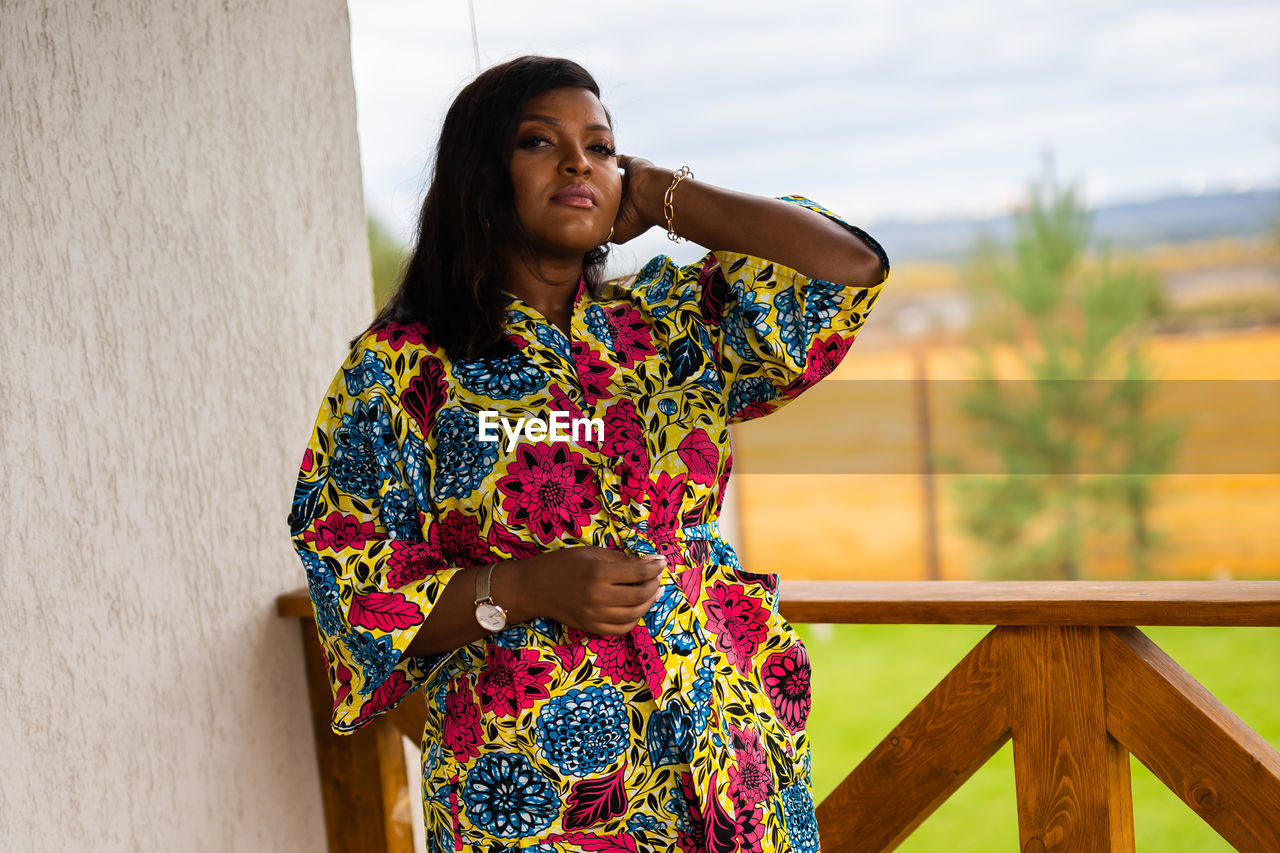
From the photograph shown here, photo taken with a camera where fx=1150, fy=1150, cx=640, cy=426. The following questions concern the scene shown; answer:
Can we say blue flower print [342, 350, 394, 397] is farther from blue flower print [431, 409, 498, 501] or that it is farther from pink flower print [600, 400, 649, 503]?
pink flower print [600, 400, 649, 503]

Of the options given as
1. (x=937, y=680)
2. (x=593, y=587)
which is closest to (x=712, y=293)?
(x=593, y=587)

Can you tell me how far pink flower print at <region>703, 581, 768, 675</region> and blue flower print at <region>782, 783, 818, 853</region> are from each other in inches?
5.7

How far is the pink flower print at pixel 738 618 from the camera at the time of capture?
4.22 feet

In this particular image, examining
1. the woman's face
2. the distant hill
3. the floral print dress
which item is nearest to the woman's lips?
the woman's face

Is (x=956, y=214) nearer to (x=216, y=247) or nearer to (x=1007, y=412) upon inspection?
(x=1007, y=412)

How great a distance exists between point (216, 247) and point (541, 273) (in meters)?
Answer: 0.70

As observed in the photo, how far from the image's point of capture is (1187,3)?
14.8 m

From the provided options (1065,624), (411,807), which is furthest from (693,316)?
(411,807)

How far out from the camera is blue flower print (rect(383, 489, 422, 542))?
4.03 feet

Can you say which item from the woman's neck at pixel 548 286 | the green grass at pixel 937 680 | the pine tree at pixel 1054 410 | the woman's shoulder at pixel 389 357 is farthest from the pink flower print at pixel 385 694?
the pine tree at pixel 1054 410

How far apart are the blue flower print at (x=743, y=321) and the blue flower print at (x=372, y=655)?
49 cm

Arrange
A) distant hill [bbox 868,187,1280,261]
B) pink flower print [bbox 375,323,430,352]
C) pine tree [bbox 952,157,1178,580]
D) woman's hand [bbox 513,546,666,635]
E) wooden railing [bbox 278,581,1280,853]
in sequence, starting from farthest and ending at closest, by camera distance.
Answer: pine tree [bbox 952,157,1178,580]
distant hill [bbox 868,187,1280,261]
wooden railing [bbox 278,581,1280,853]
pink flower print [bbox 375,323,430,352]
woman's hand [bbox 513,546,666,635]

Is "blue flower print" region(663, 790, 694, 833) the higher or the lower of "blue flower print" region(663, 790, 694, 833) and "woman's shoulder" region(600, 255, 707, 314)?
the lower

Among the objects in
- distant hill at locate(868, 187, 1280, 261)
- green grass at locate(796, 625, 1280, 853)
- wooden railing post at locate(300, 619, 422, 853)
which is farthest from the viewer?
distant hill at locate(868, 187, 1280, 261)
